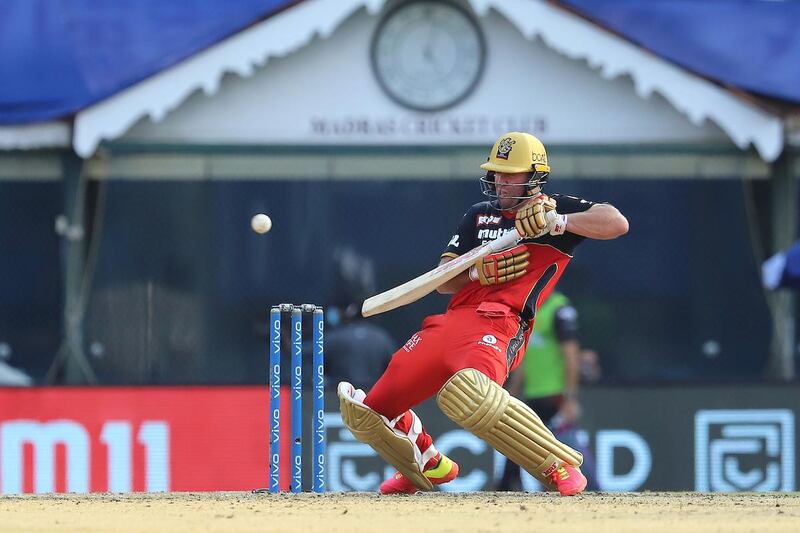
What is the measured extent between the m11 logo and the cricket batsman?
153 inches

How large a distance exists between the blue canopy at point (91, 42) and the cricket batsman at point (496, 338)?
613cm

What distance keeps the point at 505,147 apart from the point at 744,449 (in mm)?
4617

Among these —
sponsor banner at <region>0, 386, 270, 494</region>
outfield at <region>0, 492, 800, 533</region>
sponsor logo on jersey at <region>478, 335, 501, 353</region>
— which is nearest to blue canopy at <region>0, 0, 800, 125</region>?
sponsor banner at <region>0, 386, 270, 494</region>

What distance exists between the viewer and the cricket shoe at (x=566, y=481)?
859cm

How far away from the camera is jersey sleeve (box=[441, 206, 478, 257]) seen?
8875 mm

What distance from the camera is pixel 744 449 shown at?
12.6 metres

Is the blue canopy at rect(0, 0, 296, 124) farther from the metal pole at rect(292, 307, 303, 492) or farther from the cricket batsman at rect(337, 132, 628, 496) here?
A: the cricket batsman at rect(337, 132, 628, 496)

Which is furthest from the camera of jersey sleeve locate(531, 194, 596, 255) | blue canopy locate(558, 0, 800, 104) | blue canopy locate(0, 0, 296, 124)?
blue canopy locate(558, 0, 800, 104)

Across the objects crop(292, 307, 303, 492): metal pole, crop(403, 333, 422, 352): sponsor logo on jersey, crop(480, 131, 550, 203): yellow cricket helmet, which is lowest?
A: crop(292, 307, 303, 492): metal pole

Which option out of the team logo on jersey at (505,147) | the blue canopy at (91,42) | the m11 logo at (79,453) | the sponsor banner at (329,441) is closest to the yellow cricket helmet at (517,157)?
the team logo on jersey at (505,147)

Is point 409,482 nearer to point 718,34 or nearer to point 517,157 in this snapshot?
point 517,157

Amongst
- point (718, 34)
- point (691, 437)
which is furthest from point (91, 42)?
point (691, 437)

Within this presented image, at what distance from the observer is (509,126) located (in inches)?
587

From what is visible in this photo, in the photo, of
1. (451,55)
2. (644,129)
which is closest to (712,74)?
(644,129)
